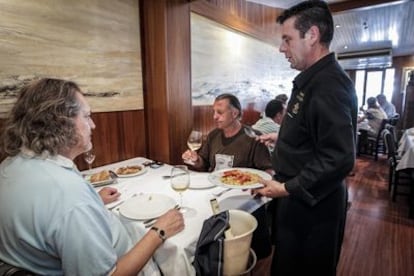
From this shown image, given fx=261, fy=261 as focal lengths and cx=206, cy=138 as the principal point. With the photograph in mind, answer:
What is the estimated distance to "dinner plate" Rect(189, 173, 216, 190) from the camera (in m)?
1.51

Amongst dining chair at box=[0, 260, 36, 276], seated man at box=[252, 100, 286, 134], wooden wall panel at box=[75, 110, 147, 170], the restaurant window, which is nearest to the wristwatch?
dining chair at box=[0, 260, 36, 276]

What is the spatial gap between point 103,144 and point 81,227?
1434 millimetres

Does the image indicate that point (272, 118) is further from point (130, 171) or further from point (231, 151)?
point (130, 171)

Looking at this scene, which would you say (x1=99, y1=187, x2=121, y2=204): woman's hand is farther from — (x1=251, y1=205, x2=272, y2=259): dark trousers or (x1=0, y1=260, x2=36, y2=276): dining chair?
(x1=251, y1=205, x2=272, y2=259): dark trousers

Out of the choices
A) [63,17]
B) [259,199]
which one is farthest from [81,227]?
[63,17]

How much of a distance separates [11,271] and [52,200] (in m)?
0.23

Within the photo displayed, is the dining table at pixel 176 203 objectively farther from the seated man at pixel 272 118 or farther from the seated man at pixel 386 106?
the seated man at pixel 386 106

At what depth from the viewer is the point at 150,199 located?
1.27 metres

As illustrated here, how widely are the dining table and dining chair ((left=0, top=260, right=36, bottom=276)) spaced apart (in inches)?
16.3

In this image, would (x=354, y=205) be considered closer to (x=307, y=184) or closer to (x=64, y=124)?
(x=307, y=184)

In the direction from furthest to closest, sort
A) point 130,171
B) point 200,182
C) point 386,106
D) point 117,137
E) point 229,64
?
point 386,106 < point 229,64 < point 117,137 < point 130,171 < point 200,182

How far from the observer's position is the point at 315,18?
1.09m

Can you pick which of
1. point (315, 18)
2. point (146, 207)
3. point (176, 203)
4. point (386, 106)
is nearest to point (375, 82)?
point (386, 106)

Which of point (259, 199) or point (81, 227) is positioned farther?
point (259, 199)
